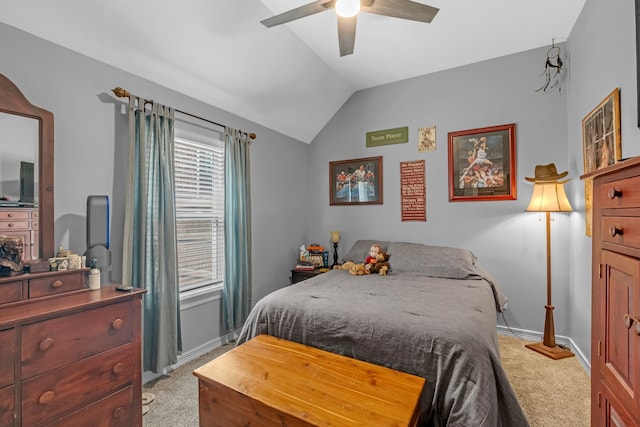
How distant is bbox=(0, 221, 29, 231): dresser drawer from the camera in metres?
1.60

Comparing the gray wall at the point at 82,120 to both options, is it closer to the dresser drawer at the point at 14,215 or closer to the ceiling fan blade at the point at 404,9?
the dresser drawer at the point at 14,215

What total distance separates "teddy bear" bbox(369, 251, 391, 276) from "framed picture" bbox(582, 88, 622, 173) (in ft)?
5.91

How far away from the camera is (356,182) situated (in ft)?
12.8

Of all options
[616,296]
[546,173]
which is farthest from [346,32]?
[546,173]

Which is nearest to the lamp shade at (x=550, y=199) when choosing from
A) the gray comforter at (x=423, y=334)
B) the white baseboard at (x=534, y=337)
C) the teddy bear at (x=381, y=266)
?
the gray comforter at (x=423, y=334)

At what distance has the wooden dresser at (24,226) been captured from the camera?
1.61 meters

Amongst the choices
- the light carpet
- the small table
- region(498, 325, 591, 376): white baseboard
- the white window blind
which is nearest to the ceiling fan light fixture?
the white window blind

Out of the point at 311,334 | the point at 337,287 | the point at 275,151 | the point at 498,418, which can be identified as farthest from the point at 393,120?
the point at 498,418

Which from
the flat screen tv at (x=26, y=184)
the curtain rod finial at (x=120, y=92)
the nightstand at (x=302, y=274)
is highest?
the curtain rod finial at (x=120, y=92)

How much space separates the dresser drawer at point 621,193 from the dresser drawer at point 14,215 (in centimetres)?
265

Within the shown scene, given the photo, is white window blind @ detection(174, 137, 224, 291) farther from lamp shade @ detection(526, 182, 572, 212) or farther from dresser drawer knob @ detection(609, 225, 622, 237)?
lamp shade @ detection(526, 182, 572, 212)

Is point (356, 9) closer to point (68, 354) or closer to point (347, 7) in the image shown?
point (347, 7)

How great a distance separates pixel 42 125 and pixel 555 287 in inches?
167

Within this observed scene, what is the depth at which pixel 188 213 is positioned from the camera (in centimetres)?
271
